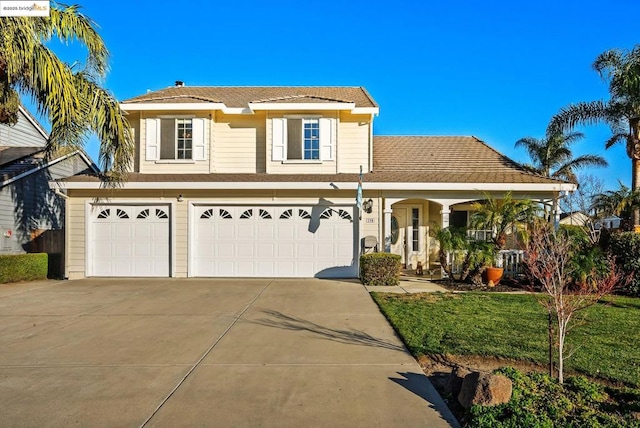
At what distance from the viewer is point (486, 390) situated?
3688 mm

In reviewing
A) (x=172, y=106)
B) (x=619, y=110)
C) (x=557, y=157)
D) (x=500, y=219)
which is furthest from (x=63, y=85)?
(x=557, y=157)

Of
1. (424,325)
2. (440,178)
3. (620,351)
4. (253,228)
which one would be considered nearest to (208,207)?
(253,228)

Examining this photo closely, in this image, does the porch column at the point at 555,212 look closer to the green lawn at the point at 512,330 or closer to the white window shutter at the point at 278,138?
the green lawn at the point at 512,330

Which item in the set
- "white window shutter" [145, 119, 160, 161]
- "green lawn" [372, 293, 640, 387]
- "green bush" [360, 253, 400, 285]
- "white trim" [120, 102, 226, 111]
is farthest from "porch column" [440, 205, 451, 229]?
"white window shutter" [145, 119, 160, 161]

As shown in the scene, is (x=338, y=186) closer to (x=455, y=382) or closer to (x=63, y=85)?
(x=63, y=85)

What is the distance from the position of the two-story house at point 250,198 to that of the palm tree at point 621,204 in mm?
5584

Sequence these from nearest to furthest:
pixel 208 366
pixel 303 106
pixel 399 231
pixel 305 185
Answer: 1. pixel 208 366
2. pixel 305 185
3. pixel 303 106
4. pixel 399 231

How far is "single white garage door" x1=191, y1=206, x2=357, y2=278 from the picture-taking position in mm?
12453

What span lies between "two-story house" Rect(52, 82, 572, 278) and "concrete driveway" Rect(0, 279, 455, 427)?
3674 mm

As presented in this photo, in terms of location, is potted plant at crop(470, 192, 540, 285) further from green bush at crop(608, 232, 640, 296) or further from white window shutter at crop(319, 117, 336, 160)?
white window shutter at crop(319, 117, 336, 160)

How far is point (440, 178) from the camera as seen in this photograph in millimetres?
12250

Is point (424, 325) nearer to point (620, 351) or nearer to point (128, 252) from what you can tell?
point (620, 351)

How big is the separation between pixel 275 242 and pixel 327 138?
370cm

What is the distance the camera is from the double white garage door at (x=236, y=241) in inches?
491
